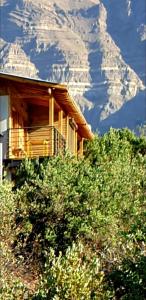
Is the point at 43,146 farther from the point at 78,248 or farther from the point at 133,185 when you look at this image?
the point at 78,248

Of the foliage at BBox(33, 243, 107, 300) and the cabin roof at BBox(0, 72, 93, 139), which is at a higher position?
the cabin roof at BBox(0, 72, 93, 139)

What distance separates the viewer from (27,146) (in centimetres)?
2502

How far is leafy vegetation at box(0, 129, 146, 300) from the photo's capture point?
1234 centimetres

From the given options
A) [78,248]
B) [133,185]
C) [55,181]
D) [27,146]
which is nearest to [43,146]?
[27,146]

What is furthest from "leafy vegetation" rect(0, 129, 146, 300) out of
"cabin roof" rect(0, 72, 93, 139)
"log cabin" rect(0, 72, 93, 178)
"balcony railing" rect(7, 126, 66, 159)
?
"cabin roof" rect(0, 72, 93, 139)

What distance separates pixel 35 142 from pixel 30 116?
2.70 m

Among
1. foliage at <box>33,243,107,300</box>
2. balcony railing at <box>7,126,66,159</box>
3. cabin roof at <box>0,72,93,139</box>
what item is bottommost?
foliage at <box>33,243,107,300</box>

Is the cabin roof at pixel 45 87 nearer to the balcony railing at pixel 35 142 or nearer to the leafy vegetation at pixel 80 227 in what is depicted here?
the balcony railing at pixel 35 142

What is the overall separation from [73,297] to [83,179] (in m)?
8.31

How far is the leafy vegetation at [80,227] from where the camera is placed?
1234 centimetres

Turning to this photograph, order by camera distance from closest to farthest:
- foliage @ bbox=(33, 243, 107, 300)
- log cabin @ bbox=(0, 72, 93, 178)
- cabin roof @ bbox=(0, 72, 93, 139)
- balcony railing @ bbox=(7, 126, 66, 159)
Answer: foliage @ bbox=(33, 243, 107, 300) < cabin roof @ bbox=(0, 72, 93, 139) < log cabin @ bbox=(0, 72, 93, 178) < balcony railing @ bbox=(7, 126, 66, 159)

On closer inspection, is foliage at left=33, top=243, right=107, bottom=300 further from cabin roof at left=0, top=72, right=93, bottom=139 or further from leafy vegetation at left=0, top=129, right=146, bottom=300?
cabin roof at left=0, top=72, right=93, bottom=139

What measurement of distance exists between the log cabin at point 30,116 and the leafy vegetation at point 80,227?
142 cm

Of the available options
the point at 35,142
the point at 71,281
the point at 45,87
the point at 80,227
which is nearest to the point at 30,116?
the point at 35,142
